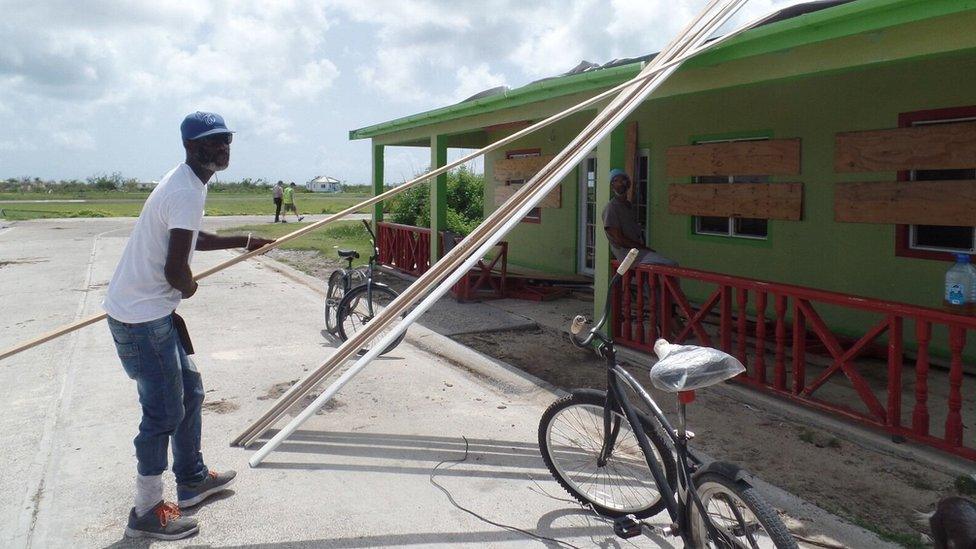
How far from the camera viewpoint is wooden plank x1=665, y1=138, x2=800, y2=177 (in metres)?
7.93

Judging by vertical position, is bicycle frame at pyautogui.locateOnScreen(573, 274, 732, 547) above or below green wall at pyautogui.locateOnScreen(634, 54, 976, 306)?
below

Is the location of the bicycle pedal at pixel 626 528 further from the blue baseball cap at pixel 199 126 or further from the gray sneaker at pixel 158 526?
the blue baseball cap at pixel 199 126

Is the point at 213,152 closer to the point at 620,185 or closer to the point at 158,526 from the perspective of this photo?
the point at 158,526

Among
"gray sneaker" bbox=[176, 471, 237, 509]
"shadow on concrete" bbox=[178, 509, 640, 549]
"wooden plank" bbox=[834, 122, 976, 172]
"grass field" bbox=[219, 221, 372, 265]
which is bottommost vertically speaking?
"shadow on concrete" bbox=[178, 509, 640, 549]

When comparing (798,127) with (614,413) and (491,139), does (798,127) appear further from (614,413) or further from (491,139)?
(491,139)

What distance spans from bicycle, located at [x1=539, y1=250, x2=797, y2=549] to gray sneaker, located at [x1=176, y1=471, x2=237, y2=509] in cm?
177

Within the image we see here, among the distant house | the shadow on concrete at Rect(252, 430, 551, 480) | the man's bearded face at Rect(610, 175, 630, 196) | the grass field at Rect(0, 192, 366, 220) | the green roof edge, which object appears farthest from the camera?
the distant house

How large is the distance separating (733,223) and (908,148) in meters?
2.42

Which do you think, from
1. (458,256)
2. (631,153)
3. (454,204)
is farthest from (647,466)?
(454,204)

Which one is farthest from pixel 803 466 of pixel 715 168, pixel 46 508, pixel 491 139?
pixel 491 139

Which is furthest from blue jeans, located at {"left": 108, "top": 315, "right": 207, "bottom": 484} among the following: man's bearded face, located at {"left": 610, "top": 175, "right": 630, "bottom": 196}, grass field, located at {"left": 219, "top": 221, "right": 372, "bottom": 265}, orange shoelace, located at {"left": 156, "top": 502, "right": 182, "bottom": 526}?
grass field, located at {"left": 219, "top": 221, "right": 372, "bottom": 265}

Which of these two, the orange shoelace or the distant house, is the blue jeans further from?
the distant house

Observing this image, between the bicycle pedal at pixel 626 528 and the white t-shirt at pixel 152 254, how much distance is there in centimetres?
241

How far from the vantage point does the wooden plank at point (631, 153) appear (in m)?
10.2
